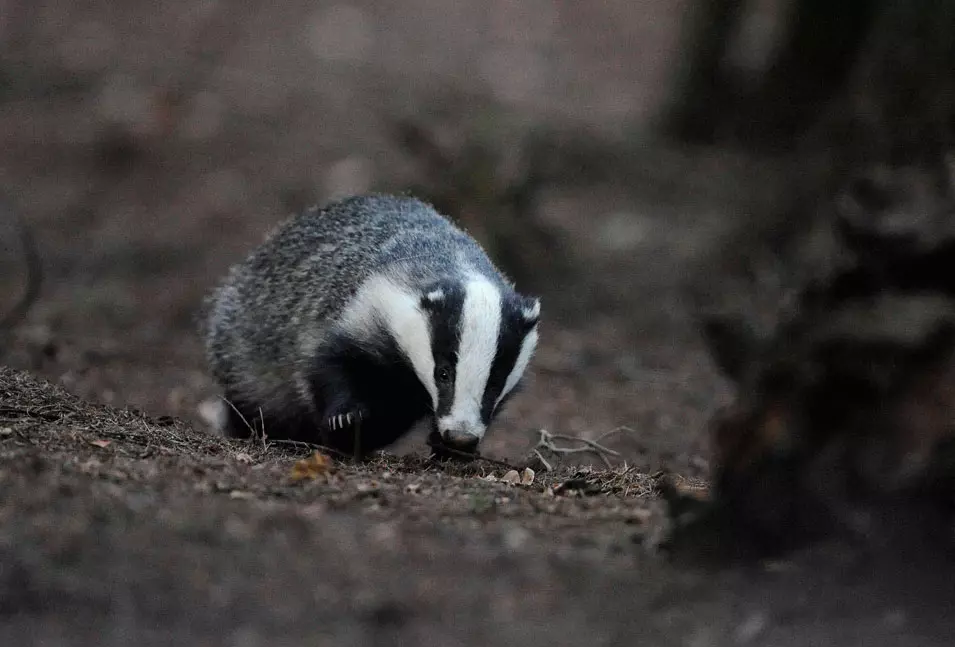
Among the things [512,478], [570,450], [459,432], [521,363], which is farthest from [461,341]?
[570,450]

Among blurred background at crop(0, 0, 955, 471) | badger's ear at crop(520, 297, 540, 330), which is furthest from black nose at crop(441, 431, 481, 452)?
blurred background at crop(0, 0, 955, 471)

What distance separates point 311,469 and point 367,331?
3.38 ft

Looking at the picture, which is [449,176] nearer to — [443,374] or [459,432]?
[443,374]

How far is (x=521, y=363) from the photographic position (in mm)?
5117

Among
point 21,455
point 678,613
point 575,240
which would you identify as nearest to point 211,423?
point 21,455

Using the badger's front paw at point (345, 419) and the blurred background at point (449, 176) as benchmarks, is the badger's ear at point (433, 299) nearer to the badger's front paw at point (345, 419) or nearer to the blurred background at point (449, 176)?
the badger's front paw at point (345, 419)

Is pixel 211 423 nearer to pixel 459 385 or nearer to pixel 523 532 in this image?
pixel 459 385

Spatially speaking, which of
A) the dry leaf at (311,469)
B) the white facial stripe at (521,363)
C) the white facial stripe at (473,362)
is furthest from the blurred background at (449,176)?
the dry leaf at (311,469)

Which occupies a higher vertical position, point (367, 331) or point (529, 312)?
point (529, 312)

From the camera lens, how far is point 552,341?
8750 mm

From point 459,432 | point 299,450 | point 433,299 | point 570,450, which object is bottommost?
point 299,450

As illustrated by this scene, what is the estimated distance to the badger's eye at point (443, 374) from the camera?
480 centimetres

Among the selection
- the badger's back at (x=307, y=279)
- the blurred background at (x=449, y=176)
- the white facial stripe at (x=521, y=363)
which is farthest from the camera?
the blurred background at (x=449, y=176)

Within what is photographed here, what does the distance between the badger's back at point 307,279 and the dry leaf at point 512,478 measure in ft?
2.71
